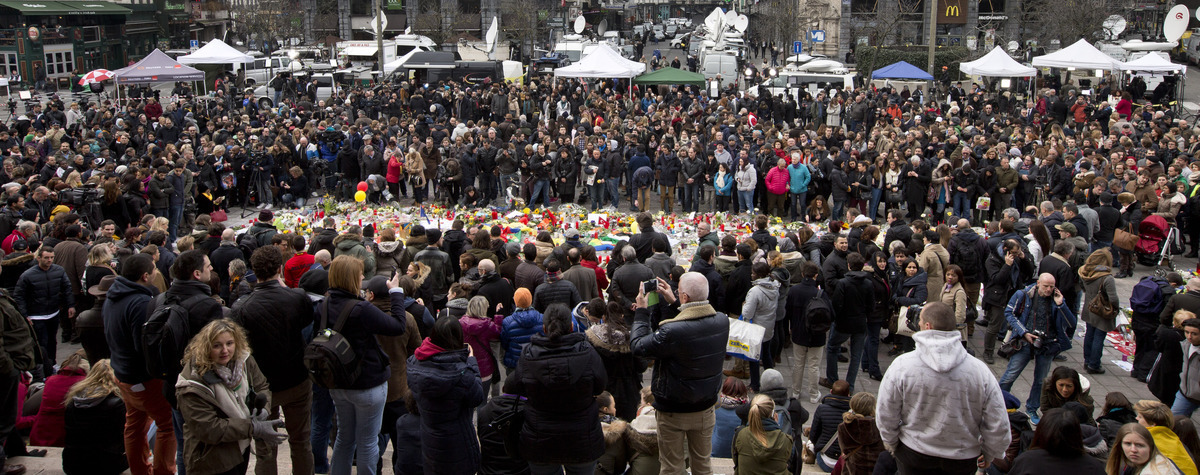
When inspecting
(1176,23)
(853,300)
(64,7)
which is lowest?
(853,300)

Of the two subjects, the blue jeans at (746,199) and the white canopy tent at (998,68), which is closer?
the blue jeans at (746,199)

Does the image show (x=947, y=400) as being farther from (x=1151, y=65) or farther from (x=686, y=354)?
(x=1151, y=65)

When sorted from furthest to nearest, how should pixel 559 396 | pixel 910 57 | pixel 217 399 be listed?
pixel 910 57
pixel 559 396
pixel 217 399

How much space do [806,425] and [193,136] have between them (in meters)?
15.3

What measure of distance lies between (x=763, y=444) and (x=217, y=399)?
3.11 m

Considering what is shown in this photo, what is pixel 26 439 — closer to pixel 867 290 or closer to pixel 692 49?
pixel 867 290

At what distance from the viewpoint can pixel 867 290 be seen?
878 cm

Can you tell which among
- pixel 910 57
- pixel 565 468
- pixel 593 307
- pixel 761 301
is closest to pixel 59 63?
pixel 910 57

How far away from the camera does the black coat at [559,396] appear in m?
5.00

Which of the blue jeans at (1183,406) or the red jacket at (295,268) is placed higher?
the red jacket at (295,268)

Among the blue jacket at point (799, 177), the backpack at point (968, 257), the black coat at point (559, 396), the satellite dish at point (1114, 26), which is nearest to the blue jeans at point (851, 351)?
the backpack at point (968, 257)

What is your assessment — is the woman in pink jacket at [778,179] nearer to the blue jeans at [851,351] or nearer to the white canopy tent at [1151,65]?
the blue jeans at [851,351]

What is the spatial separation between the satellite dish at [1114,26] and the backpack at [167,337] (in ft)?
138

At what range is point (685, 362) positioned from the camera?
5.46m
